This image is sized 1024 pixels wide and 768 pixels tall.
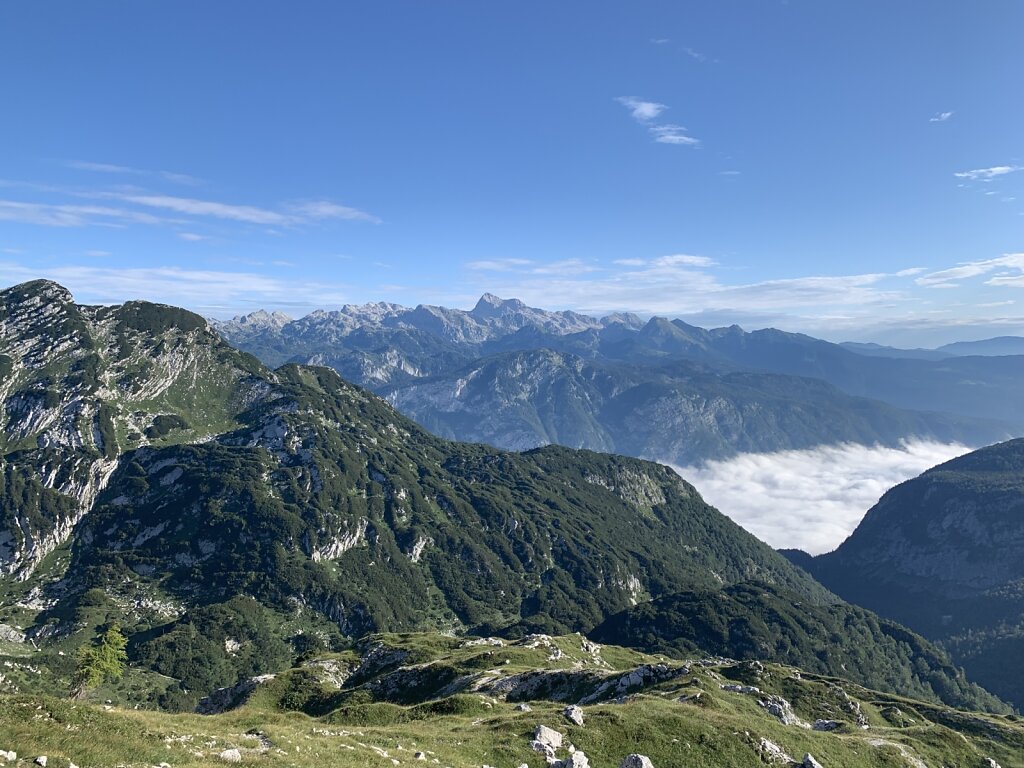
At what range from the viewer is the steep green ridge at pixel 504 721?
1496 inches

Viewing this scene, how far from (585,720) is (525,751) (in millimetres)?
13689

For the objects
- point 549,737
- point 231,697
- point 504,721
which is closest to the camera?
point 549,737

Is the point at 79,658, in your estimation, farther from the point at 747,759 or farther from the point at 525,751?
the point at 747,759

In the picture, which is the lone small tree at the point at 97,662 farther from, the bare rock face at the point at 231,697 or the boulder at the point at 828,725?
the boulder at the point at 828,725

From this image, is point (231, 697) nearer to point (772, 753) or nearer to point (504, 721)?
point (504, 721)

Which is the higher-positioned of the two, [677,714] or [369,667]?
[677,714]

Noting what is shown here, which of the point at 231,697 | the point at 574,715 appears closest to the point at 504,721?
the point at 574,715

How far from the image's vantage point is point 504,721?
68.4m

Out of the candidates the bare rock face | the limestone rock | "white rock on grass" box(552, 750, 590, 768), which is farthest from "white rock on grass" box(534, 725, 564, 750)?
the bare rock face

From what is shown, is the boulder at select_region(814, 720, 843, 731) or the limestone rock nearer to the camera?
the limestone rock

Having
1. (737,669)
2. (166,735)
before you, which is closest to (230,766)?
(166,735)

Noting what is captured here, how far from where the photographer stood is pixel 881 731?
10512 centimetres

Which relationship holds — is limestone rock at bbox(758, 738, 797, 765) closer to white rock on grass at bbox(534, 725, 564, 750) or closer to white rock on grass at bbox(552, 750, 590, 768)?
white rock on grass at bbox(534, 725, 564, 750)

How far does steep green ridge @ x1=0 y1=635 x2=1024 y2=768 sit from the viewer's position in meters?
38.0
